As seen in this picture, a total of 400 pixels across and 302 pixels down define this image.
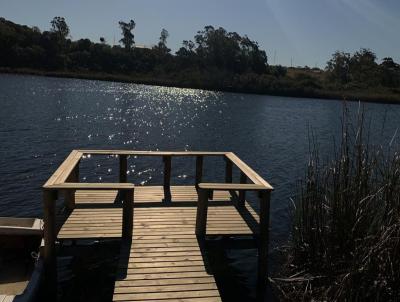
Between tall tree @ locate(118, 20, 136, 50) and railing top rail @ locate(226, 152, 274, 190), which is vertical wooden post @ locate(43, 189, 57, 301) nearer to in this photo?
railing top rail @ locate(226, 152, 274, 190)

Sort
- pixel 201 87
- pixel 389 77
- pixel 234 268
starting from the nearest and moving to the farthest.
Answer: pixel 234 268 < pixel 201 87 < pixel 389 77

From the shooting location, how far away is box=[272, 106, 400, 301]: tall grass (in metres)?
5.73

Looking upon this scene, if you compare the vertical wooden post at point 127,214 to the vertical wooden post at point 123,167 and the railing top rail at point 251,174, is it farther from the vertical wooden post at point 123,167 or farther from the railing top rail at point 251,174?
the vertical wooden post at point 123,167

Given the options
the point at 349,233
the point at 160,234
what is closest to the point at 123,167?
the point at 160,234

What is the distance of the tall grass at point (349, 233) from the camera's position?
5732mm

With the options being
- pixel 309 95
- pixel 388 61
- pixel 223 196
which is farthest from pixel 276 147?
pixel 388 61

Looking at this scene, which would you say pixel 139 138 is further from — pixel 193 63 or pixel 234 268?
pixel 193 63

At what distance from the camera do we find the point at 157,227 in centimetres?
813

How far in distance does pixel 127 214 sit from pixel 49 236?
128 cm

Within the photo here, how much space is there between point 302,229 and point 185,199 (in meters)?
3.08

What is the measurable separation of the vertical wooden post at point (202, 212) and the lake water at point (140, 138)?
6.91 feet

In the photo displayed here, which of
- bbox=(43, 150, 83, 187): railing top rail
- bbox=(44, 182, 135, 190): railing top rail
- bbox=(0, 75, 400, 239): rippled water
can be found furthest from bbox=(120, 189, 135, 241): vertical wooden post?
bbox=(0, 75, 400, 239): rippled water

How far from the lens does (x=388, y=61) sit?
385ft

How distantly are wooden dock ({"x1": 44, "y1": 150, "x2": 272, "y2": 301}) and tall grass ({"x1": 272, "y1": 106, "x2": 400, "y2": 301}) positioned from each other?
0.73 m
